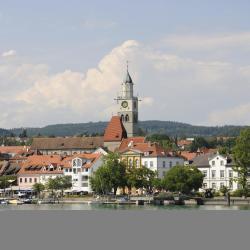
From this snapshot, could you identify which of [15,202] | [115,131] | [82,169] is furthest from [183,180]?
[115,131]

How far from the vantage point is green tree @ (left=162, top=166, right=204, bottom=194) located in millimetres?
121875

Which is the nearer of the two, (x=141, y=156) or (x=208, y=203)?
(x=208, y=203)

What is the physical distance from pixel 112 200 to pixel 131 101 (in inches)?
3147

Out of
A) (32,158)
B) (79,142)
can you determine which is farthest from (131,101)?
(32,158)

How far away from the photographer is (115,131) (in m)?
180

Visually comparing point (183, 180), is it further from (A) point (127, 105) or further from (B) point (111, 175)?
(A) point (127, 105)

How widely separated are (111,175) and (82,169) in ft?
68.8

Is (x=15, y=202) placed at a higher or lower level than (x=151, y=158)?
lower

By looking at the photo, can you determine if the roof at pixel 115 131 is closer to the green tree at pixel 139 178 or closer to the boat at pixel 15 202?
the green tree at pixel 139 178

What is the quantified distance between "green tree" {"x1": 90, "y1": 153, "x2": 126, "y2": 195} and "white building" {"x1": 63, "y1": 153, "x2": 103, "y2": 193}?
14.5 m

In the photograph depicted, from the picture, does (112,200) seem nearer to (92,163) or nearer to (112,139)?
(92,163)

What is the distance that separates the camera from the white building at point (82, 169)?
147m

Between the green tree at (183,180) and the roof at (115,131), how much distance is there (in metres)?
55.0

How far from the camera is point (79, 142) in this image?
19550 centimetres
